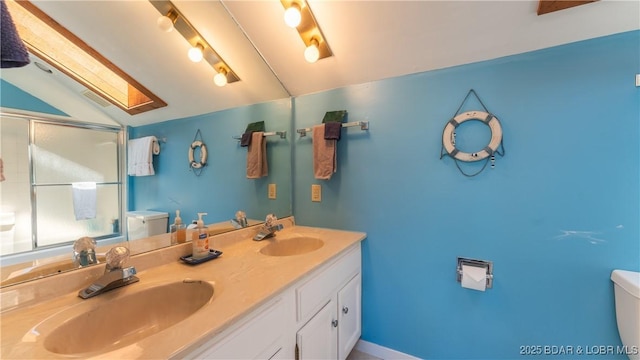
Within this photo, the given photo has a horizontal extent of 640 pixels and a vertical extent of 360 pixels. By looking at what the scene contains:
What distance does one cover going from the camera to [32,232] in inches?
32.0

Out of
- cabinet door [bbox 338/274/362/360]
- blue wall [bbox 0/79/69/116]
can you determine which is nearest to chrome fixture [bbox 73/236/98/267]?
blue wall [bbox 0/79/69/116]

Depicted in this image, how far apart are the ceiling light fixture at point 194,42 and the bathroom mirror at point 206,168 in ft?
0.33

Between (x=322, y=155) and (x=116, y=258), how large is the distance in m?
1.23

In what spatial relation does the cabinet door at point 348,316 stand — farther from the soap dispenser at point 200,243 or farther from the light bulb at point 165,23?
the light bulb at point 165,23

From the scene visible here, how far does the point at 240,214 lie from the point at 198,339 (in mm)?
1024

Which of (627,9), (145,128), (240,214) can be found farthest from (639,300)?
(145,128)

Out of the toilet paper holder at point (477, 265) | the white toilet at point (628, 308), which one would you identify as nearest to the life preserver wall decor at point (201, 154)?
the toilet paper holder at point (477, 265)

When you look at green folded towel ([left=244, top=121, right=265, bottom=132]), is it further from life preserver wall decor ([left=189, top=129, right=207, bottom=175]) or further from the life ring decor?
the life ring decor

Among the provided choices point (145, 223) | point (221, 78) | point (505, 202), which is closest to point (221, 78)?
point (221, 78)

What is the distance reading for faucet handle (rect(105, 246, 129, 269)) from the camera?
0.88 meters

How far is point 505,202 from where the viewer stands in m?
1.35

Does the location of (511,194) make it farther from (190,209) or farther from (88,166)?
(88,166)

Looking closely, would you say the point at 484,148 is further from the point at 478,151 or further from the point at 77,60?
the point at 77,60

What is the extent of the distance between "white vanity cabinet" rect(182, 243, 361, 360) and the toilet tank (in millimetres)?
669
